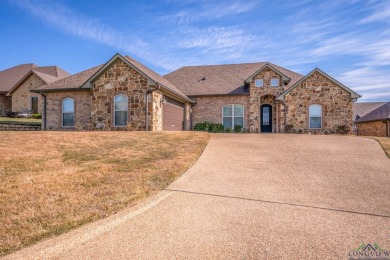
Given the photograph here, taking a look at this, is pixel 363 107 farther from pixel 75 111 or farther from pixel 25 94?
pixel 25 94

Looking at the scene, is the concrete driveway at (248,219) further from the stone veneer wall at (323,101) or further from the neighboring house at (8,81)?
the neighboring house at (8,81)

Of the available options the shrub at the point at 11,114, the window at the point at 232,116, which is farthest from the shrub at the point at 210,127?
A: the shrub at the point at 11,114

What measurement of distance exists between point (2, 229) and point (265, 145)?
400 inches

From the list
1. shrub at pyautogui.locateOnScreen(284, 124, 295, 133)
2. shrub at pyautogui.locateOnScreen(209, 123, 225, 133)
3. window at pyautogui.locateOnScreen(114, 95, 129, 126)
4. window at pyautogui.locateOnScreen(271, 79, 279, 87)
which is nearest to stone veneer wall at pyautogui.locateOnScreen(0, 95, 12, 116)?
window at pyautogui.locateOnScreen(114, 95, 129, 126)

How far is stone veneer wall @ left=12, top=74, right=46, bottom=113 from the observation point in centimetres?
2767

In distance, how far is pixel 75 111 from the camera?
59.6 feet

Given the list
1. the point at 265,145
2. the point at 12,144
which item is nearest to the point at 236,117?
the point at 265,145

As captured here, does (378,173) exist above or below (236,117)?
below

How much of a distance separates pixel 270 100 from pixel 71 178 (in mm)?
18537

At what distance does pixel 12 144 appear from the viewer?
367 inches

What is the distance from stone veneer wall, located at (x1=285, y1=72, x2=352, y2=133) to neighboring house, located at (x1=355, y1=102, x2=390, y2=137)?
683 cm

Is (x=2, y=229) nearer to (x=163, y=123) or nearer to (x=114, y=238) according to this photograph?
(x=114, y=238)

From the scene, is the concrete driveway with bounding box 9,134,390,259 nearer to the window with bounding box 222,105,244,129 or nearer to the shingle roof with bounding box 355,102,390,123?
the window with bounding box 222,105,244,129

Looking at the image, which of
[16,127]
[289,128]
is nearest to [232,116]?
[289,128]
